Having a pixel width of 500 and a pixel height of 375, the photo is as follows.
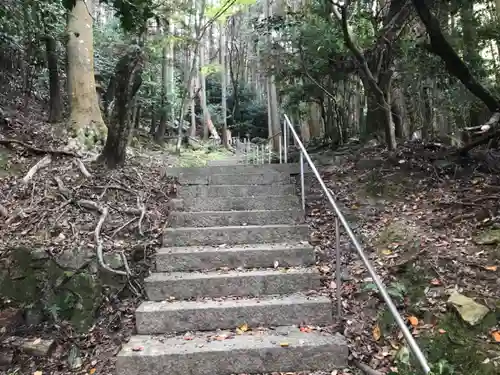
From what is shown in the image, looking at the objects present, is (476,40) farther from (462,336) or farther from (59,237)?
(59,237)

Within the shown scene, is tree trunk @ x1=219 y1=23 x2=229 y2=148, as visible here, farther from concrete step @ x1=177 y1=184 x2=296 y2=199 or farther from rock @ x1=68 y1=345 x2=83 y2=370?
rock @ x1=68 y1=345 x2=83 y2=370

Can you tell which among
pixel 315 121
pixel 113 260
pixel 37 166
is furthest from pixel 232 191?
pixel 315 121

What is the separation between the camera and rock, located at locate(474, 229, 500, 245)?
3.40 metres

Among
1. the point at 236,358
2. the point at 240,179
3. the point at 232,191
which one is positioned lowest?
the point at 236,358

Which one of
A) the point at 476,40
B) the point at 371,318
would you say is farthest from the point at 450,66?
the point at 371,318

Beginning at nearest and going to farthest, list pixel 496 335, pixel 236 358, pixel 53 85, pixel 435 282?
pixel 496 335 < pixel 236 358 < pixel 435 282 < pixel 53 85

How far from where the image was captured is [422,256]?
341 centimetres

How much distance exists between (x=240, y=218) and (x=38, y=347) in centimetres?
223

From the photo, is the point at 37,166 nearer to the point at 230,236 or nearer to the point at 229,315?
the point at 230,236

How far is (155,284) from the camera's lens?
3.61 m

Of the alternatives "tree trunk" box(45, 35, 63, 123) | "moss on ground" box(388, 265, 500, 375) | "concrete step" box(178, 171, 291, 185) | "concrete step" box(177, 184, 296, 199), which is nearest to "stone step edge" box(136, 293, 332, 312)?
"moss on ground" box(388, 265, 500, 375)

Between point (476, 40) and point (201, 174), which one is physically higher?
point (476, 40)

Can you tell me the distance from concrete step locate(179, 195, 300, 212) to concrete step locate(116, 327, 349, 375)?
2114mm

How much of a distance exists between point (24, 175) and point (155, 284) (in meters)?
2.73
